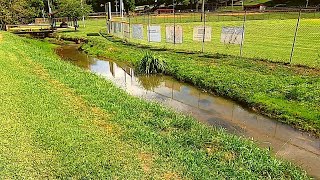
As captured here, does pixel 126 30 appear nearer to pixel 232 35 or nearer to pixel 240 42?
pixel 232 35

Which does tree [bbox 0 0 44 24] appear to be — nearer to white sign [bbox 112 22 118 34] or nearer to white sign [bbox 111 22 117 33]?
white sign [bbox 111 22 117 33]

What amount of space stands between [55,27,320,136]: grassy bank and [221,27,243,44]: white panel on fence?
46.9 inches

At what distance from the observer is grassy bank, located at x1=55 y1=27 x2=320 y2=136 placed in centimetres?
891

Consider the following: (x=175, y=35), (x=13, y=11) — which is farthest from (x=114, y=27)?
(x=13, y=11)

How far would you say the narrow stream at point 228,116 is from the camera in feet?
22.7

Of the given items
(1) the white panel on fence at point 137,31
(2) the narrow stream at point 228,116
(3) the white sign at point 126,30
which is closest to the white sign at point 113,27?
(3) the white sign at point 126,30

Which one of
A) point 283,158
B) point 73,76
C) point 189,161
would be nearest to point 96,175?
point 189,161

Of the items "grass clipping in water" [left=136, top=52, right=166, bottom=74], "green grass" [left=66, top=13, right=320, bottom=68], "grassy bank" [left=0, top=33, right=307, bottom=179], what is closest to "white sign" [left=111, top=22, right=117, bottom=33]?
"green grass" [left=66, top=13, right=320, bottom=68]

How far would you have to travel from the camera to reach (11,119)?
7.25 meters

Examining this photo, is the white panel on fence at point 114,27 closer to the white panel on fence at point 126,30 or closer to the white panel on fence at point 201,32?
the white panel on fence at point 126,30

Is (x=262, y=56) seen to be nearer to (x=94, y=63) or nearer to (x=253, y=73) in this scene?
(x=253, y=73)

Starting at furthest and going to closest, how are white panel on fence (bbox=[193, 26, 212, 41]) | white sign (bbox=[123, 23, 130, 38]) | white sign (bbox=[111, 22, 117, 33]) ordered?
white sign (bbox=[111, 22, 117, 33])
white sign (bbox=[123, 23, 130, 38])
white panel on fence (bbox=[193, 26, 212, 41])

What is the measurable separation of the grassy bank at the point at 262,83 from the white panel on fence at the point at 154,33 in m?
4.89

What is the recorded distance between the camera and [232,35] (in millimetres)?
16781
